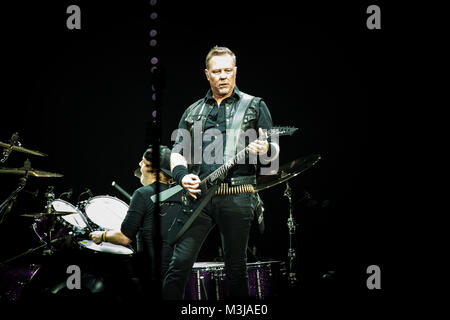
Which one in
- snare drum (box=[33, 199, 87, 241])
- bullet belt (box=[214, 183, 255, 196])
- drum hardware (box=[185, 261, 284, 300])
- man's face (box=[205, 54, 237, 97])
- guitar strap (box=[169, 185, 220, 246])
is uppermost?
man's face (box=[205, 54, 237, 97])

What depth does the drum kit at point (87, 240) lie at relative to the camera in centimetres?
354

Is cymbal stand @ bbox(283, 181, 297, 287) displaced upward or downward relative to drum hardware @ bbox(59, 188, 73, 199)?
downward

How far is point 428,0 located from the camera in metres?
3.67

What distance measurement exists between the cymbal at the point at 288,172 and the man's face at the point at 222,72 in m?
1.36

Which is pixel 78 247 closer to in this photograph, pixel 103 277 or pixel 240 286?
pixel 103 277

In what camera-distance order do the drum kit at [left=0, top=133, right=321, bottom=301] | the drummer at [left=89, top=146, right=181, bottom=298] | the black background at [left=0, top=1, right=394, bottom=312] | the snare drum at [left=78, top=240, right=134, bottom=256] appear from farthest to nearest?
the black background at [left=0, top=1, right=394, bottom=312] → the drum kit at [left=0, top=133, right=321, bottom=301] → the snare drum at [left=78, top=240, right=134, bottom=256] → the drummer at [left=89, top=146, right=181, bottom=298]

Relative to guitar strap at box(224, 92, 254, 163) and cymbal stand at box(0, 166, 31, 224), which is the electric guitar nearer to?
guitar strap at box(224, 92, 254, 163)

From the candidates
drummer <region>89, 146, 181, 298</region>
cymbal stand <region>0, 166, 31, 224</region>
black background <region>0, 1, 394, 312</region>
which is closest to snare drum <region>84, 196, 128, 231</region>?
drummer <region>89, 146, 181, 298</region>

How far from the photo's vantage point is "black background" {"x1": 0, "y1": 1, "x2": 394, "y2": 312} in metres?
4.25

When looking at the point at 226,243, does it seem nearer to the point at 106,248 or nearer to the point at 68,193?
the point at 106,248

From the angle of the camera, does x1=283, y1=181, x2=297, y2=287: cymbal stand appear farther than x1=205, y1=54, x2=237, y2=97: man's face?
Yes

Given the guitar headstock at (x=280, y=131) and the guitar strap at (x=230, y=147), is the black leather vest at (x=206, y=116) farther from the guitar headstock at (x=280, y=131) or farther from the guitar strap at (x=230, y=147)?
the guitar headstock at (x=280, y=131)

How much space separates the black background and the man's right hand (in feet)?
8.13

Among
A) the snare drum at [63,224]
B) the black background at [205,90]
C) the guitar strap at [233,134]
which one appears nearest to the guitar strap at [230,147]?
the guitar strap at [233,134]
